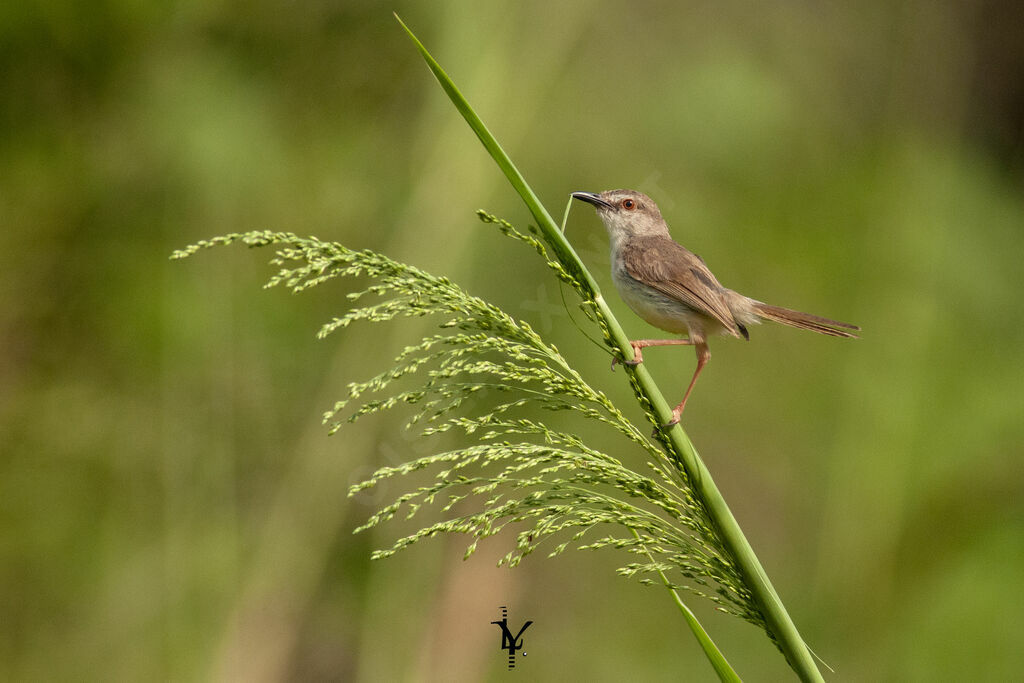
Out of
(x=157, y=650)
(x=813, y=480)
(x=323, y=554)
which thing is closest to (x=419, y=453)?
(x=323, y=554)

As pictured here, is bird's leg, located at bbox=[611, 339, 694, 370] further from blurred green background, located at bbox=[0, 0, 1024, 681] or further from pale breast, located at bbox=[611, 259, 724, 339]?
blurred green background, located at bbox=[0, 0, 1024, 681]

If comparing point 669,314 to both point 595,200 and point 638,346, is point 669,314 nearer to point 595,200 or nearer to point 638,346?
point 638,346

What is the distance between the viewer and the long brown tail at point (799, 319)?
7.43 ft

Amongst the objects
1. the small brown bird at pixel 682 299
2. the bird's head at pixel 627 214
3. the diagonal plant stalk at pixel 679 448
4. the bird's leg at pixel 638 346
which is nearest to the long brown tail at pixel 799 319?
the small brown bird at pixel 682 299

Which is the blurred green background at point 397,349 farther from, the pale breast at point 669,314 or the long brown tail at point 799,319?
the long brown tail at point 799,319

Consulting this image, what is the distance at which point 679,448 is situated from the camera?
1495 mm

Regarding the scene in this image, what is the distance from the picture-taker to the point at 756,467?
5.20 meters

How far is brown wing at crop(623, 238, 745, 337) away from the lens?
247cm

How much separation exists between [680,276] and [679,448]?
1133mm

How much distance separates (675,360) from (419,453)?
1507 millimetres

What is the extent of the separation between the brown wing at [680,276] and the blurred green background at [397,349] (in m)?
0.31

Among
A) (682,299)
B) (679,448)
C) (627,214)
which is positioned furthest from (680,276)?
(679,448)

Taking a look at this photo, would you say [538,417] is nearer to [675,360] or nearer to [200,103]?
[675,360]

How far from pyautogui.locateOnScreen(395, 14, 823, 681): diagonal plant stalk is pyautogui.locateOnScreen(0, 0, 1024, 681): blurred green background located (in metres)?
1.44
